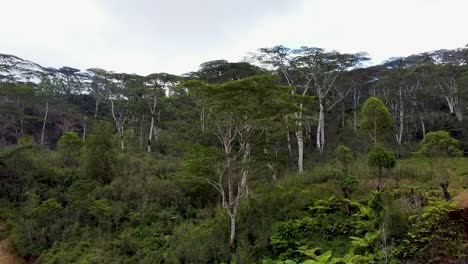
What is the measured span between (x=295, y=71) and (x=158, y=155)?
1053 centimetres

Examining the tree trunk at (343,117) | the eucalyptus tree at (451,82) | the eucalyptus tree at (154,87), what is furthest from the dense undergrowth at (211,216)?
the tree trunk at (343,117)

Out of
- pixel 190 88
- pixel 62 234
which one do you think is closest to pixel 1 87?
pixel 62 234

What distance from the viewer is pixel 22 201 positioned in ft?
50.9

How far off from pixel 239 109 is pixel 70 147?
1265cm

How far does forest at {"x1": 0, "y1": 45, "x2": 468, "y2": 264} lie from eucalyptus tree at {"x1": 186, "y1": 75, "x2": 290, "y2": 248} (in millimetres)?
46

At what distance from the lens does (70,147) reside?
750 inches

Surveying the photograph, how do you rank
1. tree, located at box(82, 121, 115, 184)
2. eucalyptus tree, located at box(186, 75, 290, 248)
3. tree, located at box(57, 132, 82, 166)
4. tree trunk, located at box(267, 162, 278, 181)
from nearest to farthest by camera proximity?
eucalyptus tree, located at box(186, 75, 290, 248) < tree, located at box(82, 121, 115, 184) < tree trunk, located at box(267, 162, 278, 181) < tree, located at box(57, 132, 82, 166)

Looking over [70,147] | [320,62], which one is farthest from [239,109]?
[70,147]

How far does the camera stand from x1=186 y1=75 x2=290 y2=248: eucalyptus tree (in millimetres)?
10492

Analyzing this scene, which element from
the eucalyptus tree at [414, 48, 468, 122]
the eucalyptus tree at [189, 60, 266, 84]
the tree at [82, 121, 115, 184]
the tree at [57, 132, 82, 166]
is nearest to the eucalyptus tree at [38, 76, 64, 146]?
the tree at [57, 132, 82, 166]

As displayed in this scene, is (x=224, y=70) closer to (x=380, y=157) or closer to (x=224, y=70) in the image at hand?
(x=224, y=70)

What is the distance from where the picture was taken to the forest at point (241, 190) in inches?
376

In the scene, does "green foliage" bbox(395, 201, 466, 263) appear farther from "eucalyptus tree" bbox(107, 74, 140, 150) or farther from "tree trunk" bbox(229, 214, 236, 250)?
"eucalyptus tree" bbox(107, 74, 140, 150)

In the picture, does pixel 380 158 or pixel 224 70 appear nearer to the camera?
pixel 380 158
